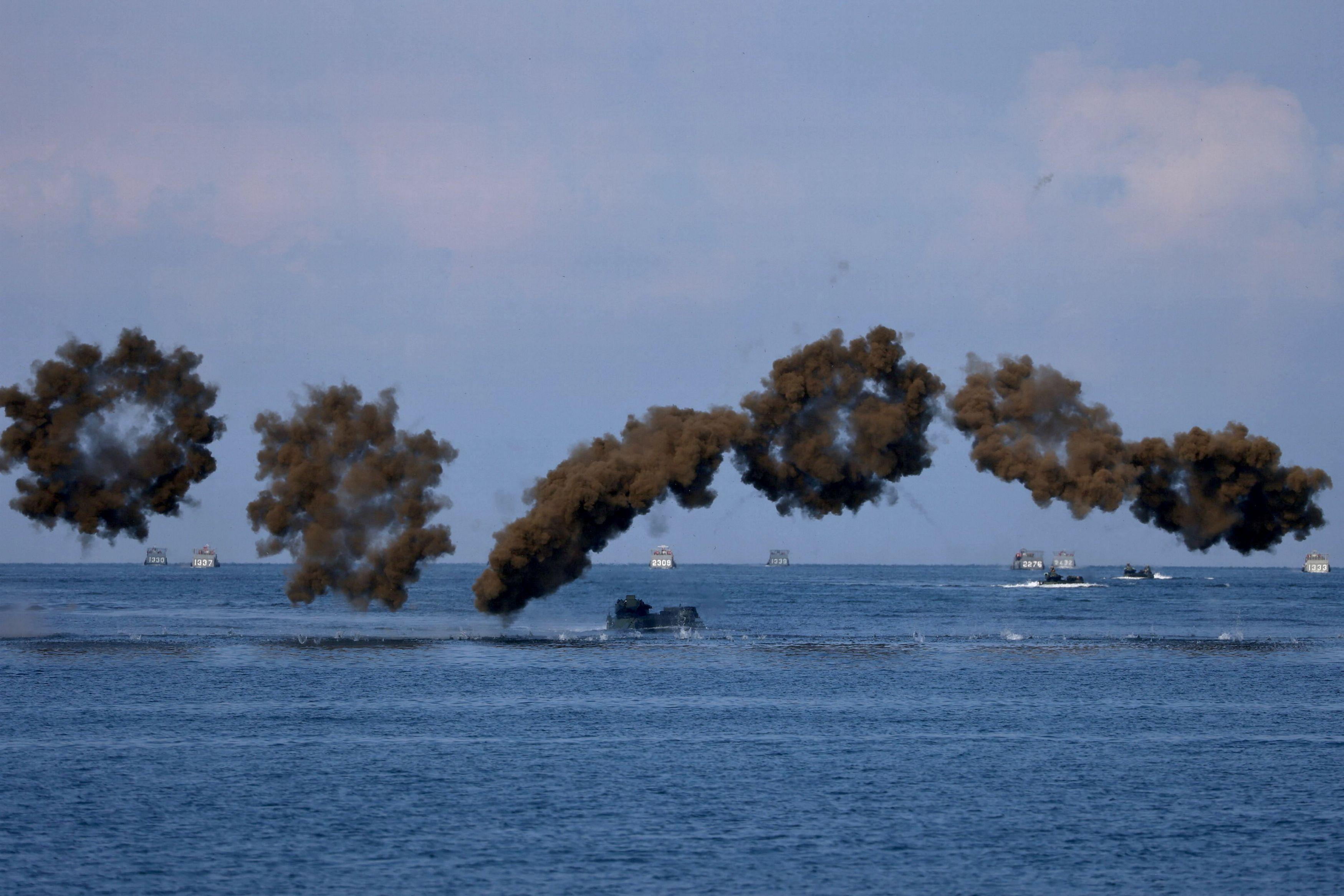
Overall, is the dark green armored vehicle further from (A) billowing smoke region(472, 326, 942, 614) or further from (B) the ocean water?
(A) billowing smoke region(472, 326, 942, 614)

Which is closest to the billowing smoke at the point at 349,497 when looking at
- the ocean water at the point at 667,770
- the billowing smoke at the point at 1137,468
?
the ocean water at the point at 667,770

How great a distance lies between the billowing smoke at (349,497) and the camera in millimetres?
73000

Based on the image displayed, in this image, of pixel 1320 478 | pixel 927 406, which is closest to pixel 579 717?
pixel 927 406

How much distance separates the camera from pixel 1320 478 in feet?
152

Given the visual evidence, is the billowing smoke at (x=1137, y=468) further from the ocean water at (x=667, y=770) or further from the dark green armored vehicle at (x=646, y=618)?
the dark green armored vehicle at (x=646, y=618)

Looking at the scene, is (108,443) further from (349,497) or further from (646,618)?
(646,618)

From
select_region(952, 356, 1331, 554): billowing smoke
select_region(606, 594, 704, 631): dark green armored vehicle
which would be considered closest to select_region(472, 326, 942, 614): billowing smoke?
select_region(952, 356, 1331, 554): billowing smoke

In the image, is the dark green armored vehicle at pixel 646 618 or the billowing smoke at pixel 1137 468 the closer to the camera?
the billowing smoke at pixel 1137 468

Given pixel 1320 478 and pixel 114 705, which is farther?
pixel 114 705

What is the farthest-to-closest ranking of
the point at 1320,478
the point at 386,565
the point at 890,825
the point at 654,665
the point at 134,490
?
the point at 654,665 → the point at 386,565 → the point at 134,490 → the point at 1320,478 → the point at 890,825

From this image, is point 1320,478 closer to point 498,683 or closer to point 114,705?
point 498,683

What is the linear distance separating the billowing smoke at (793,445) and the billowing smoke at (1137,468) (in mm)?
4072

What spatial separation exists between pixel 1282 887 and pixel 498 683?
47932 millimetres

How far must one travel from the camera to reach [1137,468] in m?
47.9
